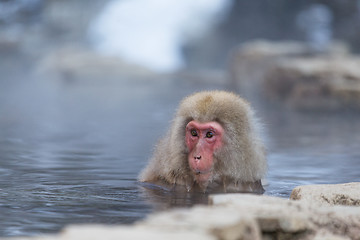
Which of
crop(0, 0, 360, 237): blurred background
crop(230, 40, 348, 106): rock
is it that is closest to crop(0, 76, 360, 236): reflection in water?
crop(0, 0, 360, 237): blurred background

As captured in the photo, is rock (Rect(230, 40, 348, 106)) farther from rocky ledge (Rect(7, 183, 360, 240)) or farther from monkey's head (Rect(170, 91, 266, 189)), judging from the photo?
rocky ledge (Rect(7, 183, 360, 240))

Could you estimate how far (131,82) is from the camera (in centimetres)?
2292

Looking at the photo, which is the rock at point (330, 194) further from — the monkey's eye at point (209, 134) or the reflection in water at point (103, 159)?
the monkey's eye at point (209, 134)

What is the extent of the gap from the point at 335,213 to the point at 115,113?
9343 mm

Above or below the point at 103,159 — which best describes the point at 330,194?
below

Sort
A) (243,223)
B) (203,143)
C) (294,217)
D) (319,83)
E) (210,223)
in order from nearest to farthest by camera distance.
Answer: (210,223)
(243,223)
(294,217)
(203,143)
(319,83)

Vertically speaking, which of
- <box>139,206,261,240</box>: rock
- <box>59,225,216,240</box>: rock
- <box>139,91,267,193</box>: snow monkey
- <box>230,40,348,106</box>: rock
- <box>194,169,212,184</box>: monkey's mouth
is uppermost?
<box>230,40,348,106</box>: rock

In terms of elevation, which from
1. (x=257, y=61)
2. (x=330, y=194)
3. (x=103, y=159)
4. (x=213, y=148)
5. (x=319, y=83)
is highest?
(x=257, y=61)

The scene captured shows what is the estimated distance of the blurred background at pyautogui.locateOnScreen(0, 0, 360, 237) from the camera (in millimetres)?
4238

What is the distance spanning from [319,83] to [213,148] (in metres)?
8.12

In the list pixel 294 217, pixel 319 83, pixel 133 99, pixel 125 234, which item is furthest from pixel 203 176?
pixel 133 99

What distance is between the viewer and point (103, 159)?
6.18 m

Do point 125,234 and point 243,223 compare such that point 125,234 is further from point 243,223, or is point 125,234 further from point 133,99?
point 133,99

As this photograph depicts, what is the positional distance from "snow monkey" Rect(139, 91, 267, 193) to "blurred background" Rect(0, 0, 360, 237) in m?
0.21
